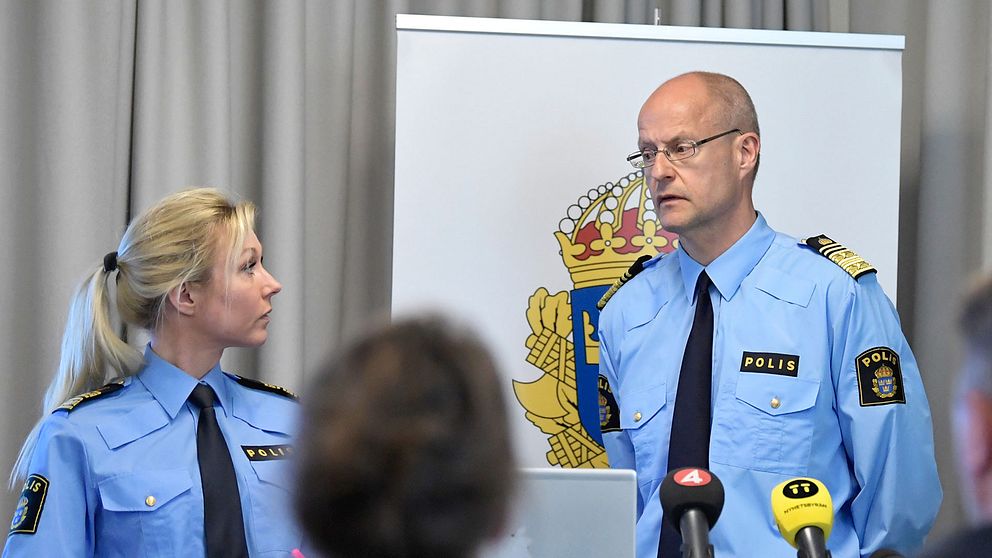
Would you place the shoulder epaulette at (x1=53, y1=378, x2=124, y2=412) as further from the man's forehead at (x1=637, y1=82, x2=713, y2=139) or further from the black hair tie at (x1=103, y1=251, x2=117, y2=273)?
the man's forehead at (x1=637, y1=82, x2=713, y2=139)

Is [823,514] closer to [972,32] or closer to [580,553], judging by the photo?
[580,553]

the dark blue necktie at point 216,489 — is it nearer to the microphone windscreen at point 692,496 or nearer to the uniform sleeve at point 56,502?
the uniform sleeve at point 56,502

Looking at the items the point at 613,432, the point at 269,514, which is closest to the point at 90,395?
the point at 269,514

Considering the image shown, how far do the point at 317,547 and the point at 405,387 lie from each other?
0.14 meters

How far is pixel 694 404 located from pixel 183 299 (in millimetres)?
1007

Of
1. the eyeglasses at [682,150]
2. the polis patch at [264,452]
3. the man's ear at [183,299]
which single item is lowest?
the polis patch at [264,452]

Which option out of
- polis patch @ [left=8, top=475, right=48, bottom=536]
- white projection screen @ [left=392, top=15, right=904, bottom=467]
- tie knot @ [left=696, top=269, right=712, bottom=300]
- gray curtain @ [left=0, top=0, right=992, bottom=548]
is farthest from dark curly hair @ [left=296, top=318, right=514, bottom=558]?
gray curtain @ [left=0, top=0, right=992, bottom=548]

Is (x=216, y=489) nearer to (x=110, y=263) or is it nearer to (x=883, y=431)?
(x=110, y=263)

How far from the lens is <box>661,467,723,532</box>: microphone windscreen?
1350 mm

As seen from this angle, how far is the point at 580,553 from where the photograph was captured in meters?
1.55

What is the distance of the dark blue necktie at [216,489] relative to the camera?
206 centimetres

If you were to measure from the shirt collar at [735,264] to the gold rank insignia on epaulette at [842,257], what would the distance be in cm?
10

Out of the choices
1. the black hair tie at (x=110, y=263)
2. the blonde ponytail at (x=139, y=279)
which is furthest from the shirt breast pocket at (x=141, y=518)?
the black hair tie at (x=110, y=263)

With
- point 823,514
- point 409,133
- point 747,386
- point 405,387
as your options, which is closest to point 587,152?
point 409,133
